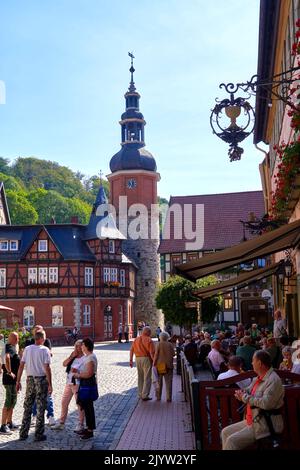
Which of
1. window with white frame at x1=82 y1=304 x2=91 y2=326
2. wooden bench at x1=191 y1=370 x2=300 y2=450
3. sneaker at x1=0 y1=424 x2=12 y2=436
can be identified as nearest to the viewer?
wooden bench at x1=191 y1=370 x2=300 y2=450

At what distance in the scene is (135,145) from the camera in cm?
6044

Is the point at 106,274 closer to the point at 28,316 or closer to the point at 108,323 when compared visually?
the point at 108,323

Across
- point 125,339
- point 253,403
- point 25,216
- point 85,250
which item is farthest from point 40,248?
point 253,403

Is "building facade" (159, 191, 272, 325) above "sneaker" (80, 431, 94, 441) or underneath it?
above

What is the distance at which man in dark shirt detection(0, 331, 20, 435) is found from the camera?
31.6 ft

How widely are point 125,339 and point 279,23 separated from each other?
127ft

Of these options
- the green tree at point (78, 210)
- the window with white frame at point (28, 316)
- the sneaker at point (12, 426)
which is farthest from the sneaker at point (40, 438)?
the green tree at point (78, 210)

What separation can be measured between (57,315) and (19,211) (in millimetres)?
38359

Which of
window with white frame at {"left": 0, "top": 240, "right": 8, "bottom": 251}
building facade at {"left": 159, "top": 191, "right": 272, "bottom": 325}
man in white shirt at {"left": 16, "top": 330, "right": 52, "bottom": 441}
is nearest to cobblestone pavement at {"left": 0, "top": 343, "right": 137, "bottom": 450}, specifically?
man in white shirt at {"left": 16, "top": 330, "right": 52, "bottom": 441}

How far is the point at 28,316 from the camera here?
4869cm

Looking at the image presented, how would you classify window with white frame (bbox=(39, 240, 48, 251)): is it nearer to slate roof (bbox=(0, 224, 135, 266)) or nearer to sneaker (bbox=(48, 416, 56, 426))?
slate roof (bbox=(0, 224, 135, 266))

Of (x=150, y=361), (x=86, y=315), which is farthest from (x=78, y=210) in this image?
(x=150, y=361)

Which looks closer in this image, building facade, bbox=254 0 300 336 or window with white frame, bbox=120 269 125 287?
building facade, bbox=254 0 300 336

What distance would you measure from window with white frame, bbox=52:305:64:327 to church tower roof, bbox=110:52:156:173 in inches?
693
